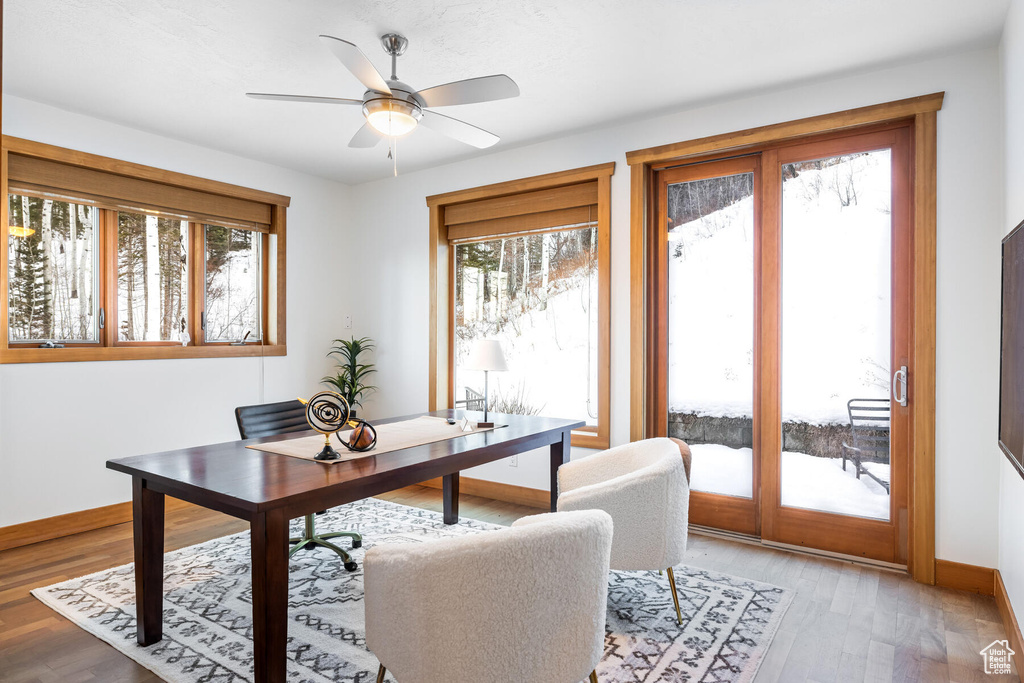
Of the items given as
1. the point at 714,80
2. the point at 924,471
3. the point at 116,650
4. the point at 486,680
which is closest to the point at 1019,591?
the point at 924,471

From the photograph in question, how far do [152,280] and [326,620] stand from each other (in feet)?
9.69

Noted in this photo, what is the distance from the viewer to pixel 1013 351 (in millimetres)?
2273

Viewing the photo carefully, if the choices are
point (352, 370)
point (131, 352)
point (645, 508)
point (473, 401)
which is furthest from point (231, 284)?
point (645, 508)

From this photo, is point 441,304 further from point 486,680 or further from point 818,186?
point 486,680

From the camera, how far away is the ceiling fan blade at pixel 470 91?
2.47 metres

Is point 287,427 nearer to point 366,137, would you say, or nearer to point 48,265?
point 366,137

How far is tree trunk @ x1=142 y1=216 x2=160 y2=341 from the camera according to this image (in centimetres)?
430

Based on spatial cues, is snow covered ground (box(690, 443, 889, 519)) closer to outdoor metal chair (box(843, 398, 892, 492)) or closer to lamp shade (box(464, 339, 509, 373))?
outdoor metal chair (box(843, 398, 892, 492))

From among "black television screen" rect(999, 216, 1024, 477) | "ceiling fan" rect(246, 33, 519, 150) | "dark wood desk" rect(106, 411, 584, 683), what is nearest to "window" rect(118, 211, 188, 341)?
"dark wood desk" rect(106, 411, 584, 683)

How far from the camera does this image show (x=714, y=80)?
10.9ft

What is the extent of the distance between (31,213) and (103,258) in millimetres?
461

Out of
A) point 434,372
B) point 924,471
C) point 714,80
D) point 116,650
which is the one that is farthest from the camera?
point 434,372

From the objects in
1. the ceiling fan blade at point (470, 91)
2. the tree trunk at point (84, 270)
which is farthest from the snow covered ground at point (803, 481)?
the tree trunk at point (84, 270)

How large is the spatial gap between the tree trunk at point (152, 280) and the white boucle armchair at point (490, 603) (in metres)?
3.46
